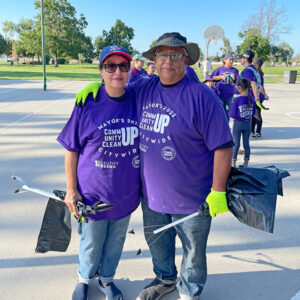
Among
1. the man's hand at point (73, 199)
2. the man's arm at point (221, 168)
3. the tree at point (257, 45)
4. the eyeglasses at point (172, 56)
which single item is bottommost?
the man's hand at point (73, 199)

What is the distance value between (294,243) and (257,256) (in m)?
0.52

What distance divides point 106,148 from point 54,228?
0.86 metres

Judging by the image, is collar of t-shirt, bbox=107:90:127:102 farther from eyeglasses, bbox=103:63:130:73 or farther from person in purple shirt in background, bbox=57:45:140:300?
eyeglasses, bbox=103:63:130:73

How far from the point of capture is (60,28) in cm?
6178

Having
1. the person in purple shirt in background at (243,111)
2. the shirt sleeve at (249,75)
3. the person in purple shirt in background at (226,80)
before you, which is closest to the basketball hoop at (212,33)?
the person in purple shirt in background at (226,80)

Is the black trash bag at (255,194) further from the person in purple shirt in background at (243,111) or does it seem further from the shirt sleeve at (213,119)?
the person in purple shirt in background at (243,111)

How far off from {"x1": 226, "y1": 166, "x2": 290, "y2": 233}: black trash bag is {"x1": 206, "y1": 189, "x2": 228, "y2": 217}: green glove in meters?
0.08

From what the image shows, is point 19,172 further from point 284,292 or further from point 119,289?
point 284,292

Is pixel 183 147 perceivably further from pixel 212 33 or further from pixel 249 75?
pixel 212 33

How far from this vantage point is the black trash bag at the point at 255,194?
1.95m

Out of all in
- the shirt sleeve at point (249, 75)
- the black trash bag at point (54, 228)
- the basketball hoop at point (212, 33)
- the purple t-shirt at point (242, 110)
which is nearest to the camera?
the black trash bag at point (54, 228)

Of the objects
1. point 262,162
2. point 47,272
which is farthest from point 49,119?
point 47,272

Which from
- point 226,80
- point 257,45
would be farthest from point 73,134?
point 257,45

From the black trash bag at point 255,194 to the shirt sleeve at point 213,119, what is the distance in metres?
0.30
